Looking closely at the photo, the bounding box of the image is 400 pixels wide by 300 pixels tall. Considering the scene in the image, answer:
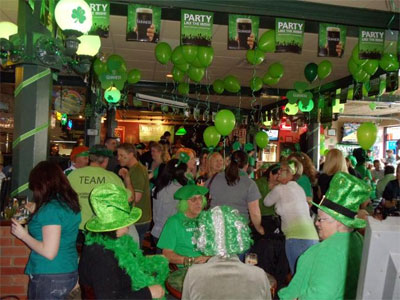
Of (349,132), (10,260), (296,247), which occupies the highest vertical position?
(349,132)

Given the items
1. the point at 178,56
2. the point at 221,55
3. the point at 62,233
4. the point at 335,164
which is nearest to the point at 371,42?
the point at 335,164

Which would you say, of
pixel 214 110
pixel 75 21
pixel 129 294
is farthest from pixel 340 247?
pixel 214 110

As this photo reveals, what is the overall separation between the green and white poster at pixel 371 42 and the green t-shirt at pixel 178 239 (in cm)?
345

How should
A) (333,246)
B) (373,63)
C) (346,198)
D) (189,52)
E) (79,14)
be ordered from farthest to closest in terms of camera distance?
(373,63), (189,52), (79,14), (346,198), (333,246)

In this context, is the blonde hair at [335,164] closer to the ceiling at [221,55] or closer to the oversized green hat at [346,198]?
the ceiling at [221,55]

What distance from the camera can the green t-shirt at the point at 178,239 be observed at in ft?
9.78

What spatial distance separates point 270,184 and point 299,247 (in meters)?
1.14

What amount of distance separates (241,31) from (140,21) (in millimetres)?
1196

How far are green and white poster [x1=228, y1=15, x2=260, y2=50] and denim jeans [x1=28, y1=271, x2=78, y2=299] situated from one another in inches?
125


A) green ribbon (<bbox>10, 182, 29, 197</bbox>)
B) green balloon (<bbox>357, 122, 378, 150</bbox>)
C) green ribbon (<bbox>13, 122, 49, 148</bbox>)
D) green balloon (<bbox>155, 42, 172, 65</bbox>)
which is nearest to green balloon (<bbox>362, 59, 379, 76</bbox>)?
green balloon (<bbox>357, 122, 378, 150</bbox>)

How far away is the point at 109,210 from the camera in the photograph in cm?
222

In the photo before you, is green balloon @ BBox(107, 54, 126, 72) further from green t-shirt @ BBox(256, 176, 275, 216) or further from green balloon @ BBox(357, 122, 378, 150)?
green balloon @ BBox(357, 122, 378, 150)

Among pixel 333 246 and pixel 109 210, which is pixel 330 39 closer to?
pixel 333 246

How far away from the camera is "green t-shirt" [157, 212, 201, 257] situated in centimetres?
298
